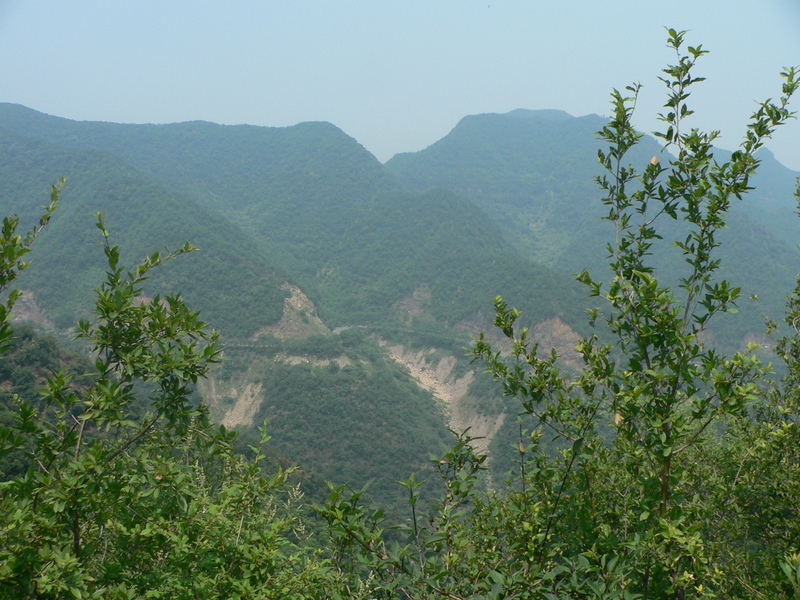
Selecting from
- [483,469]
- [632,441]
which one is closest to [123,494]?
[483,469]

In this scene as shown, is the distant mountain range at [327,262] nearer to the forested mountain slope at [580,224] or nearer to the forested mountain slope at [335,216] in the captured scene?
the forested mountain slope at [335,216]

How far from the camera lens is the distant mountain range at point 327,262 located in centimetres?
5303

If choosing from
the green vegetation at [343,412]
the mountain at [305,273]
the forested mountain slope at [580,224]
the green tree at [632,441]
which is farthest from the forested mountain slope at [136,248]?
the green tree at [632,441]

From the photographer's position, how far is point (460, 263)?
97.9 meters

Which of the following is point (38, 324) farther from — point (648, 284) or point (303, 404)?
point (648, 284)

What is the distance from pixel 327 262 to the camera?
111625 mm

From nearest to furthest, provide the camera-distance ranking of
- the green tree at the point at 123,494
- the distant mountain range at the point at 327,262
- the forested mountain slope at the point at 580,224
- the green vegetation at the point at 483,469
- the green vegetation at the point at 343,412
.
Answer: the green tree at the point at 123,494
the green vegetation at the point at 483,469
the green vegetation at the point at 343,412
the distant mountain range at the point at 327,262
the forested mountain slope at the point at 580,224

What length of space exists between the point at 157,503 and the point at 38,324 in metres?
64.8

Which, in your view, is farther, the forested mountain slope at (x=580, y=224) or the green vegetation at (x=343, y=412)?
the forested mountain slope at (x=580, y=224)

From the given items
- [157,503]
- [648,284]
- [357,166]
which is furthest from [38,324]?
[357,166]

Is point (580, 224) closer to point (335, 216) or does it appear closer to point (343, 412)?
point (335, 216)

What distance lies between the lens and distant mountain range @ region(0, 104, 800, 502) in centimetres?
5303

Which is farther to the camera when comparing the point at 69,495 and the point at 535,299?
the point at 535,299

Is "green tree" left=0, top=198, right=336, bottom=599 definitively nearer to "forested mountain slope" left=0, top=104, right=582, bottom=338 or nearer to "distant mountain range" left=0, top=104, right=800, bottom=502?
"distant mountain range" left=0, top=104, right=800, bottom=502
